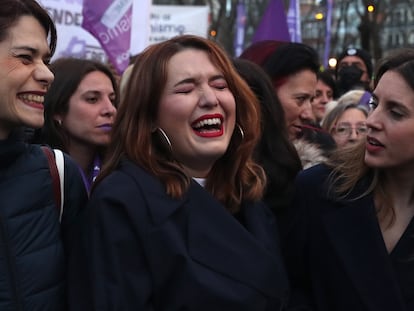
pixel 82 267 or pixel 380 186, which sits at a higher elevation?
pixel 380 186

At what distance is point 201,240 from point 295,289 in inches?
27.3

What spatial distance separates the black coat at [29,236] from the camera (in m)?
1.96

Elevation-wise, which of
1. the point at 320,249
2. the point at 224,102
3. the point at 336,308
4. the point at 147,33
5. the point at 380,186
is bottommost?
the point at 336,308

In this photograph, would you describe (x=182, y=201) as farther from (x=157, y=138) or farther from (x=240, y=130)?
(x=240, y=130)

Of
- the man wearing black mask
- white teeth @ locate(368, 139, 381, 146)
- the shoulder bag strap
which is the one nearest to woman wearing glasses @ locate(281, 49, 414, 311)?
white teeth @ locate(368, 139, 381, 146)

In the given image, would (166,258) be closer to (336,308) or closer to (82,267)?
(82,267)

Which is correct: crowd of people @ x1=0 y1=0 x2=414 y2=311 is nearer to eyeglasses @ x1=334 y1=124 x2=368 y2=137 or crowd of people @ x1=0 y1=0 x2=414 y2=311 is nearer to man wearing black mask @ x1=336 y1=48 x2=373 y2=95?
eyeglasses @ x1=334 y1=124 x2=368 y2=137

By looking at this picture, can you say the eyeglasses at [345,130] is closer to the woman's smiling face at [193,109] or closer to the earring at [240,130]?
the earring at [240,130]

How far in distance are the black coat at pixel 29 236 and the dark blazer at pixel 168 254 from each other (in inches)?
7.1

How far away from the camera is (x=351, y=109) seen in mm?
4902

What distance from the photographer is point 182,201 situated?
6.99 ft

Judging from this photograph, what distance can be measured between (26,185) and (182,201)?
51 centimetres

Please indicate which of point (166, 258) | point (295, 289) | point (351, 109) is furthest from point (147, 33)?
point (166, 258)

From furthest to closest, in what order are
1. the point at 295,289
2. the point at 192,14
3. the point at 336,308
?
the point at 192,14 → the point at 295,289 → the point at 336,308
